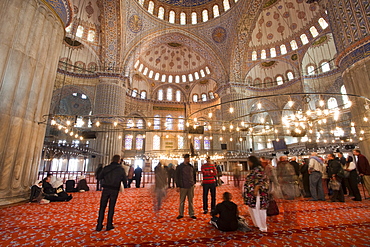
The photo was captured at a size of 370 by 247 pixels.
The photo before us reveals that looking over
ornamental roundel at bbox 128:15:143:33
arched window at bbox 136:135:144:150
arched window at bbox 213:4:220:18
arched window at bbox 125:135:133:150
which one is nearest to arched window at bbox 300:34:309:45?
arched window at bbox 213:4:220:18

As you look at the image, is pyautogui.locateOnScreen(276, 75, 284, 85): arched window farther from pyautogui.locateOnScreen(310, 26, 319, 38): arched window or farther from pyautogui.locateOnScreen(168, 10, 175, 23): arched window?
pyautogui.locateOnScreen(168, 10, 175, 23): arched window

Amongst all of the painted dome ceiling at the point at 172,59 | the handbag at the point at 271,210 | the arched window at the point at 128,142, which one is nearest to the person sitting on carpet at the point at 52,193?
the handbag at the point at 271,210

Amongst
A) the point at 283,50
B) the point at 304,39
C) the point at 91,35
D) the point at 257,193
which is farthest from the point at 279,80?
the point at 257,193

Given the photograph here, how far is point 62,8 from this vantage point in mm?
6430

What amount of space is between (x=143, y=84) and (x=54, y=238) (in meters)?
22.1

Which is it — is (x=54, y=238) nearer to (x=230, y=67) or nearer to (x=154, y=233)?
(x=154, y=233)

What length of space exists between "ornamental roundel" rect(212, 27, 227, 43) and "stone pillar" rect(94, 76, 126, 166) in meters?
9.16

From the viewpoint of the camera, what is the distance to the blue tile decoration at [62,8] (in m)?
6.04

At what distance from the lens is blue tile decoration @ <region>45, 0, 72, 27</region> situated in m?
6.04

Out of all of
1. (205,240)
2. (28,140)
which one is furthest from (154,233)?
(28,140)

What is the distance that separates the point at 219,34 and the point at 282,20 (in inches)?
256

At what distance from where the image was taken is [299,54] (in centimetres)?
1784

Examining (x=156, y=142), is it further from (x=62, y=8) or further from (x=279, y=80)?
(x=62, y=8)

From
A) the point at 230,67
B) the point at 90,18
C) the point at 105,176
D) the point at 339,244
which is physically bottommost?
the point at 339,244
